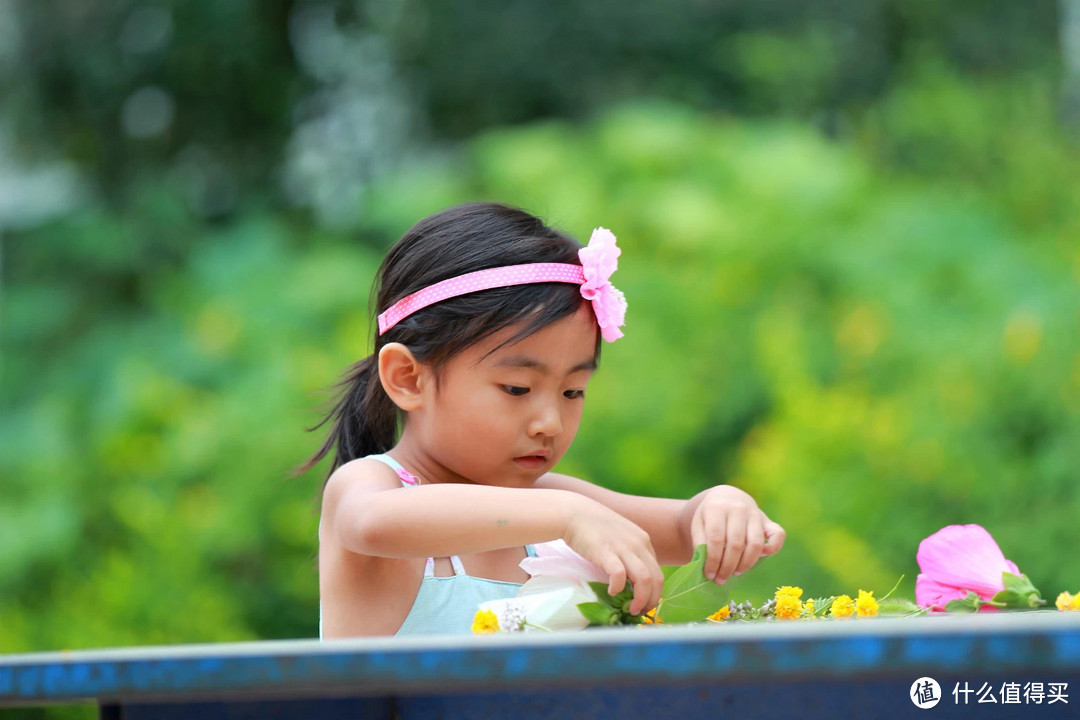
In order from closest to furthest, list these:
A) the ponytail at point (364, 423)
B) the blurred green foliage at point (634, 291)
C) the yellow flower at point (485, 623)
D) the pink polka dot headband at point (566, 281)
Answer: the yellow flower at point (485, 623) → the pink polka dot headband at point (566, 281) → the ponytail at point (364, 423) → the blurred green foliage at point (634, 291)

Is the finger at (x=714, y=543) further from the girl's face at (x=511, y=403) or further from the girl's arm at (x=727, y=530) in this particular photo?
the girl's face at (x=511, y=403)

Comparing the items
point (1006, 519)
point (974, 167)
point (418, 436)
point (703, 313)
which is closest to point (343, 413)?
point (418, 436)

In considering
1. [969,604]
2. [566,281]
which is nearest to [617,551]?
[969,604]

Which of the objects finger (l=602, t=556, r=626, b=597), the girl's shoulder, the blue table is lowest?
the blue table

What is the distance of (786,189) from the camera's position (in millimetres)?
5020

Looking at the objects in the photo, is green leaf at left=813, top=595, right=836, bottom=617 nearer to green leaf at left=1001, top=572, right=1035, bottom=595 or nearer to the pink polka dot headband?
green leaf at left=1001, top=572, right=1035, bottom=595

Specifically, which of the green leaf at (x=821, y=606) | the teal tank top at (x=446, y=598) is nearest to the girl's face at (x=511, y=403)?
the teal tank top at (x=446, y=598)

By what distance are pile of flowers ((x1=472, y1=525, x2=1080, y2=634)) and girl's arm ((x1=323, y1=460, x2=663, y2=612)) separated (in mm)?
27

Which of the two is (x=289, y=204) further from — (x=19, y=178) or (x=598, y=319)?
(x=598, y=319)

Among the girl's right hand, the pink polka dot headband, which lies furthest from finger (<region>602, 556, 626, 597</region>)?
the pink polka dot headband

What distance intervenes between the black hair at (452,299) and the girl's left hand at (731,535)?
44 centimetres

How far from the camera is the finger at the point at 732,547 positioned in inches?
54.8

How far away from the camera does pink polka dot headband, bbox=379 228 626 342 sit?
1.88 m

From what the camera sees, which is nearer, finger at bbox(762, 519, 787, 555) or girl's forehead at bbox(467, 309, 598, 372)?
finger at bbox(762, 519, 787, 555)
